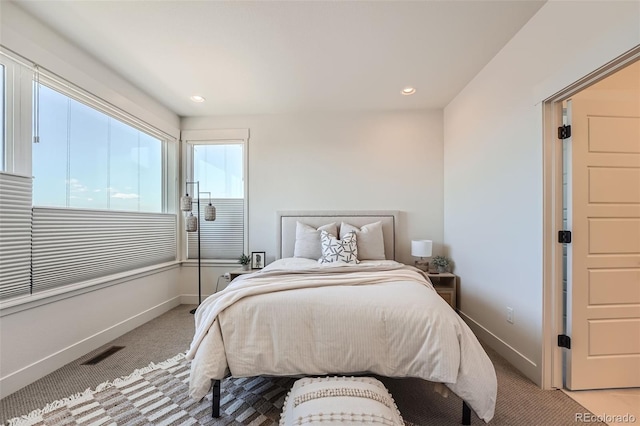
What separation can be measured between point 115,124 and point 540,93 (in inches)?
152

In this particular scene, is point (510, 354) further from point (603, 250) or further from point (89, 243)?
point (89, 243)

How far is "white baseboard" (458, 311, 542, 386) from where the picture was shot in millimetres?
1857

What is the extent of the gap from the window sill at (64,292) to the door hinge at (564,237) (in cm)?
375

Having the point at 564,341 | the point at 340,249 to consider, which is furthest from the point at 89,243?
the point at 564,341

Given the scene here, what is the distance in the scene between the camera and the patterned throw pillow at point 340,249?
2.85 metres

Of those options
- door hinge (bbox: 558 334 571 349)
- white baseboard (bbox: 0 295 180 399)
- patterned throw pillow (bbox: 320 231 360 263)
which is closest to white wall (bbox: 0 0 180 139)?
white baseboard (bbox: 0 295 180 399)

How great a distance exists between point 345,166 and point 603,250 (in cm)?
255

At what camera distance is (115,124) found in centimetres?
272

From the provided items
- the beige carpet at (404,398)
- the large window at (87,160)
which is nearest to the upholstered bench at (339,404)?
the beige carpet at (404,398)

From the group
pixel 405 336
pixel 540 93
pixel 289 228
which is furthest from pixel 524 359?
pixel 289 228

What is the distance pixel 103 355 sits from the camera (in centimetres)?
222

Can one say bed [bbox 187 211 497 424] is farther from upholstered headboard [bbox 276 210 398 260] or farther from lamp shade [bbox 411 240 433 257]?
upholstered headboard [bbox 276 210 398 260]

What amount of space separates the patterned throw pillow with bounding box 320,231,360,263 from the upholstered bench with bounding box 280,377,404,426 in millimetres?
1505

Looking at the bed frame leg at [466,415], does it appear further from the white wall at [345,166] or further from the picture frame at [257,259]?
the picture frame at [257,259]
